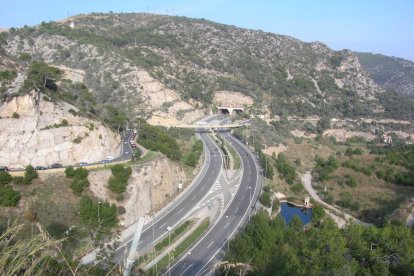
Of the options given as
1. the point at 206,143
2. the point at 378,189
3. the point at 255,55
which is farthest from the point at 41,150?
the point at 255,55

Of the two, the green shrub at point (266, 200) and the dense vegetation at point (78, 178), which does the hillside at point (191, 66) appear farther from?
the dense vegetation at point (78, 178)

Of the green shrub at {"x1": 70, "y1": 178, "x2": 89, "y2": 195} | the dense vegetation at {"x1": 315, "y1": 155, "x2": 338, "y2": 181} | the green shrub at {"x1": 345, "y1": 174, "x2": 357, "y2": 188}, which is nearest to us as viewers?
the green shrub at {"x1": 70, "y1": 178, "x2": 89, "y2": 195}

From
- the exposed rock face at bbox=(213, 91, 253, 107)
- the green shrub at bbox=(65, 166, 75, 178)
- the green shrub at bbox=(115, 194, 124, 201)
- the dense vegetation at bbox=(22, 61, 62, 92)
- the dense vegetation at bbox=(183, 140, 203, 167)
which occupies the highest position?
the dense vegetation at bbox=(22, 61, 62, 92)

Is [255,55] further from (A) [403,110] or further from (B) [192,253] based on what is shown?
(B) [192,253]

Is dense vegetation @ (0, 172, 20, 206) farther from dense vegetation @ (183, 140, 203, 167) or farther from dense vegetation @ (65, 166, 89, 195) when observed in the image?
dense vegetation @ (183, 140, 203, 167)

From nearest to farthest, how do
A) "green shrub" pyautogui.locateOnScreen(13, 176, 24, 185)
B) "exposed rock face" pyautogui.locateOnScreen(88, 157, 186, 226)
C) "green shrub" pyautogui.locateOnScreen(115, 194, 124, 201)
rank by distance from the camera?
1. "green shrub" pyautogui.locateOnScreen(13, 176, 24, 185)
2. "exposed rock face" pyautogui.locateOnScreen(88, 157, 186, 226)
3. "green shrub" pyautogui.locateOnScreen(115, 194, 124, 201)

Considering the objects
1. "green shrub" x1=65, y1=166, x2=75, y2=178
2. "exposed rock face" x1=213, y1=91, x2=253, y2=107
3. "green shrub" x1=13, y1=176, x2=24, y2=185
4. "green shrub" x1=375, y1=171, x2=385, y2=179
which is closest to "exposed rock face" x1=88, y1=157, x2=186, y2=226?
"green shrub" x1=65, y1=166, x2=75, y2=178
